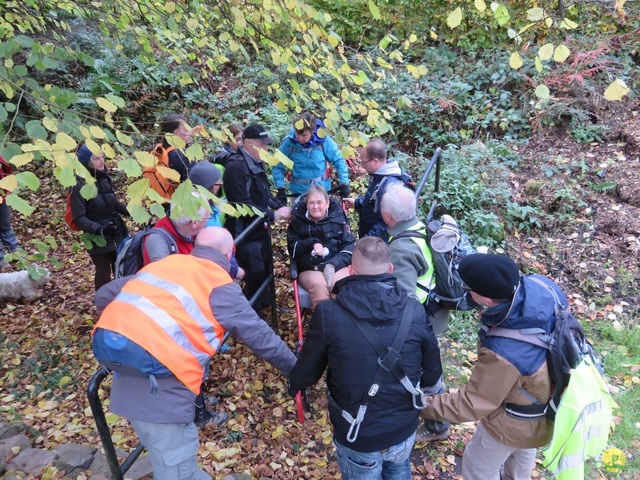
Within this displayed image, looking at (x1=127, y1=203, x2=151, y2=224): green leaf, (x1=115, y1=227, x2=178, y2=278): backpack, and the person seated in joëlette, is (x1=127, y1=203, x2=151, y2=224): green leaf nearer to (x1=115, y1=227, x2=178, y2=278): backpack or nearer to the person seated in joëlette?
(x1=115, y1=227, x2=178, y2=278): backpack

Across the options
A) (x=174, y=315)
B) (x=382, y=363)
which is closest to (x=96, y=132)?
(x=174, y=315)

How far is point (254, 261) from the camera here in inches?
173

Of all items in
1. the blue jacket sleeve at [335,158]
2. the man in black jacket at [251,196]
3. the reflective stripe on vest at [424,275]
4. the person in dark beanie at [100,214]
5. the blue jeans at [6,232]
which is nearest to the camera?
the reflective stripe on vest at [424,275]

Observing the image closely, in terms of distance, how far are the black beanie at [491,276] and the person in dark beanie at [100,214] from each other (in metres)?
3.62

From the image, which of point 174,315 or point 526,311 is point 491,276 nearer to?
Result: point 526,311

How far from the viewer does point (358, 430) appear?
231cm

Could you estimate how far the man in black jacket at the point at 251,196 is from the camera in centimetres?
417

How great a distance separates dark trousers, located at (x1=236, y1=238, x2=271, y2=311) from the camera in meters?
4.31

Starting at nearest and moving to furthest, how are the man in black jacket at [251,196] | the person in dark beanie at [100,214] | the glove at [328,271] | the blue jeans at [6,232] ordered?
the glove at [328,271]
the man in black jacket at [251,196]
the person in dark beanie at [100,214]
the blue jeans at [6,232]

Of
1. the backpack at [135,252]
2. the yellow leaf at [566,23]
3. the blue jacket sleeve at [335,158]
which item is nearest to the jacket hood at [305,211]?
the blue jacket sleeve at [335,158]

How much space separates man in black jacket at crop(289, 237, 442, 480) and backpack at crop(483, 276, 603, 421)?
0.48 metres

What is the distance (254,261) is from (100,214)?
1.77 m

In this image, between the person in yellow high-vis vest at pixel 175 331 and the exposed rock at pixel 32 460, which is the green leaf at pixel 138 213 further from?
the exposed rock at pixel 32 460

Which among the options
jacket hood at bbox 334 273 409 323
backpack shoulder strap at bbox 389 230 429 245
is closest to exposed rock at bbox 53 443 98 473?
jacket hood at bbox 334 273 409 323
